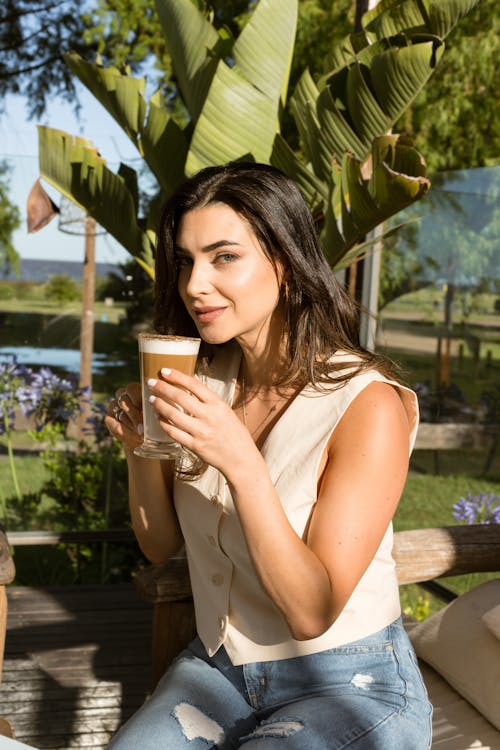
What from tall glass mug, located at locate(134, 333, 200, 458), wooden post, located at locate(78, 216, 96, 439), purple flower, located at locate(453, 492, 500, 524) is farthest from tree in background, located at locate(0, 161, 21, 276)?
tall glass mug, located at locate(134, 333, 200, 458)

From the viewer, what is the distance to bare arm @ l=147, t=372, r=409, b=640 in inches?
59.6

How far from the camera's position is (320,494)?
175 centimetres

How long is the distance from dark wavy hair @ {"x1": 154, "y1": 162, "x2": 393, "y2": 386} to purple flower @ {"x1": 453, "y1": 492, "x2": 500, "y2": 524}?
205 cm

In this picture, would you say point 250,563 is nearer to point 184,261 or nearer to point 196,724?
point 196,724

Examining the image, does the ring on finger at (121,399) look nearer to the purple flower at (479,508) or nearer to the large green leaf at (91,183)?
the large green leaf at (91,183)

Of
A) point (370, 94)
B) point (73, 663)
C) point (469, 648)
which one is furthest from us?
point (73, 663)

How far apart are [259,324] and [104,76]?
1281 mm

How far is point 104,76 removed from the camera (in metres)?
2.84

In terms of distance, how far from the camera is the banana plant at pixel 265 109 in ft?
8.96

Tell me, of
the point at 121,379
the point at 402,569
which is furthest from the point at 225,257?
the point at 121,379

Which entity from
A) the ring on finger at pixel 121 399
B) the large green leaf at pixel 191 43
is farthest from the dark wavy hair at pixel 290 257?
the large green leaf at pixel 191 43

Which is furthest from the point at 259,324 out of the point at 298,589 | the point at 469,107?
the point at 469,107

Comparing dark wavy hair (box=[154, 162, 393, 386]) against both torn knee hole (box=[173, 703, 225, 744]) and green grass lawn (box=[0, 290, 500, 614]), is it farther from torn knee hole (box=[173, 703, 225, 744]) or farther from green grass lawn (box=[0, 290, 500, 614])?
green grass lawn (box=[0, 290, 500, 614])

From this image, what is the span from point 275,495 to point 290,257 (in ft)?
1.92
